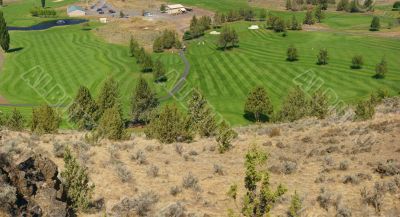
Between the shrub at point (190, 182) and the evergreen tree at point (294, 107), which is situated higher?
the shrub at point (190, 182)

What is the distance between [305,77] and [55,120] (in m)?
87.1

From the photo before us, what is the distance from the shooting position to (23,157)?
17312 mm

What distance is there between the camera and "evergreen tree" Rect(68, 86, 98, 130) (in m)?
79.8

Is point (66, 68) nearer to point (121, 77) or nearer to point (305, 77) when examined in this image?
point (121, 77)

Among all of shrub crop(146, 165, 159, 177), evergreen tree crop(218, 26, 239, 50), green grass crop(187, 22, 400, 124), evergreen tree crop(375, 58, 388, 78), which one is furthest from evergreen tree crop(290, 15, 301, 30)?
shrub crop(146, 165, 159, 177)

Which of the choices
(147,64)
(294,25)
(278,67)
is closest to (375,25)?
(294,25)

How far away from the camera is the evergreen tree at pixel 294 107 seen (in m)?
79.7

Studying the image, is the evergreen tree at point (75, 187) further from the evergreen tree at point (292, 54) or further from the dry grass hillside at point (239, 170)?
the evergreen tree at point (292, 54)

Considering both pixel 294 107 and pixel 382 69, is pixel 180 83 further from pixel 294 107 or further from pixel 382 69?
pixel 382 69

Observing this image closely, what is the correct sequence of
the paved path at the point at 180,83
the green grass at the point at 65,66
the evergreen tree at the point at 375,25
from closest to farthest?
1. the paved path at the point at 180,83
2. the green grass at the point at 65,66
3. the evergreen tree at the point at 375,25

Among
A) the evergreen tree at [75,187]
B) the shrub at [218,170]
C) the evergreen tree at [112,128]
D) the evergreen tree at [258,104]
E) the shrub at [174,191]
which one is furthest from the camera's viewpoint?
the evergreen tree at [258,104]

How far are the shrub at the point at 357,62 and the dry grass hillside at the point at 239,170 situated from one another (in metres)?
96.7

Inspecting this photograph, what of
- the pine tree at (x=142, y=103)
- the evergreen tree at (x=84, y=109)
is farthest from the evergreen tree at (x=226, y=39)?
the evergreen tree at (x=84, y=109)

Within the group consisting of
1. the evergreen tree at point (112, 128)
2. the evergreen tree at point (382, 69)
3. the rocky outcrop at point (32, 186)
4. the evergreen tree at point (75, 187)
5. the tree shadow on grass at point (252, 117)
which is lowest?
the tree shadow on grass at point (252, 117)
